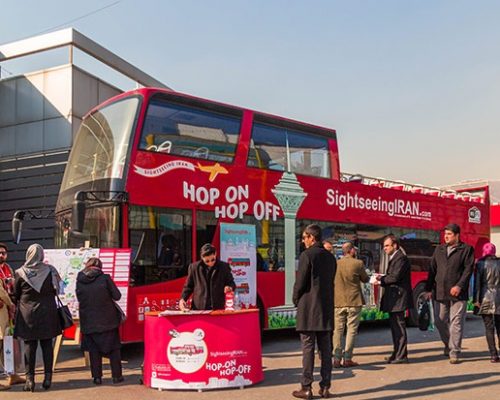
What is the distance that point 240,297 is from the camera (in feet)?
32.8

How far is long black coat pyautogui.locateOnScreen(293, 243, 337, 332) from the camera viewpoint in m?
6.33

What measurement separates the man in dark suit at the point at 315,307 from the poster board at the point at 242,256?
11.6 ft

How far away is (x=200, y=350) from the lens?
21.7 ft

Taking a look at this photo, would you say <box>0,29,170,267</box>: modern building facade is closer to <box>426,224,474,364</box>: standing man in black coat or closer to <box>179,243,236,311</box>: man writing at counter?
<box>179,243,236,311</box>: man writing at counter

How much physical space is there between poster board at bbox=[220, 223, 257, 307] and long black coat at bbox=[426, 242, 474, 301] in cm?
311

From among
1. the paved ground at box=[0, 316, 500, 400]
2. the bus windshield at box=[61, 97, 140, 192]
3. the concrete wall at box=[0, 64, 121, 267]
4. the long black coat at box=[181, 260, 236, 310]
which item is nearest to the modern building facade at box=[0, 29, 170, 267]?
the concrete wall at box=[0, 64, 121, 267]

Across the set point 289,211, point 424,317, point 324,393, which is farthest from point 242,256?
point 324,393

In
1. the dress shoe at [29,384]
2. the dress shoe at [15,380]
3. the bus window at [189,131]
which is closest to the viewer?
the dress shoe at [29,384]

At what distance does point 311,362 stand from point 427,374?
2.03 meters

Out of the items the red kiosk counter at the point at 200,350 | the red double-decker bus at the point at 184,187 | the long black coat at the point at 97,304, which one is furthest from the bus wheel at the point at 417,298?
the long black coat at the point at 97,304

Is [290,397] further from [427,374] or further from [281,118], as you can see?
[281,118]

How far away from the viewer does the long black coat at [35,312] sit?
7.05 m

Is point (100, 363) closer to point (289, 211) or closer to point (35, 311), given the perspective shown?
point (35, 311)

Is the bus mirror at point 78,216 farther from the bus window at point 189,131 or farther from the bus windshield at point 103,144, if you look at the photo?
the bus window at point 189,131
